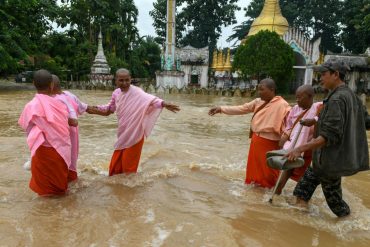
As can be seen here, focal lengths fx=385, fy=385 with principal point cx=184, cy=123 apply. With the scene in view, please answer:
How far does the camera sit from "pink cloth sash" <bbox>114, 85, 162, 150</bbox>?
16.3 ft

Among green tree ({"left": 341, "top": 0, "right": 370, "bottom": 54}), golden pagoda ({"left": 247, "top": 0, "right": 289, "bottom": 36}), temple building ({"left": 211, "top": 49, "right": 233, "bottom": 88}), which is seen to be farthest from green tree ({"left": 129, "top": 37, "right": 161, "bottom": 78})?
green tree ({"left": 341, "top": 0, "right": 370, "bottom": 54})

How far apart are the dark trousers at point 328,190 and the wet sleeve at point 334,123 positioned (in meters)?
0.51

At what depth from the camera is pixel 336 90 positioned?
3.38m

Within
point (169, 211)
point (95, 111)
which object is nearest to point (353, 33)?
point (95, 111)

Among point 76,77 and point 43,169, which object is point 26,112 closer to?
point 43,169

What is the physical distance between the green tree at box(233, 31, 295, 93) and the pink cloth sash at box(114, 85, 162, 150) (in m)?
19.0

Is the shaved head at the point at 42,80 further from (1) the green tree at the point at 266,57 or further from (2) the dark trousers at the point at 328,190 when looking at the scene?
(1) the green tree at the point at 266,57

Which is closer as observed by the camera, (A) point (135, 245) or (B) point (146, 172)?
(A) point (135, 245)

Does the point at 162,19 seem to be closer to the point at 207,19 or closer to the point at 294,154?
the point at 207,19

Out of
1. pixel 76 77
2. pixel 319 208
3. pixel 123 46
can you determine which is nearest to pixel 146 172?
pixel 319 208

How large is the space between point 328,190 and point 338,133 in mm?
688

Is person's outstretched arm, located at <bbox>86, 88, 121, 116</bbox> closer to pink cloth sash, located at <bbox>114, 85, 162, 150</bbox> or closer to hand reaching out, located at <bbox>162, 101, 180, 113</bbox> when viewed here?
→ pink cloth sash, located at <bbox>114, 85, 162, 150</bbox>

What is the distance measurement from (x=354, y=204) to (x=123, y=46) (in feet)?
132

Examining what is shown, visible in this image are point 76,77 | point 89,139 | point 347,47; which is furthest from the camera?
point 347,47
